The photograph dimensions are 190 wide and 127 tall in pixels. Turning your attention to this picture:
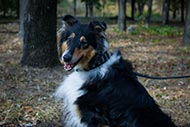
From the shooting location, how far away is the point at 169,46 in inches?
611

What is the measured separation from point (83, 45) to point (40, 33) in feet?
15.9

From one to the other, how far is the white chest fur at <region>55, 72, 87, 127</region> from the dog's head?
0.16 metres

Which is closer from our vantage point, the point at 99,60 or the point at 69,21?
the point at 99,60

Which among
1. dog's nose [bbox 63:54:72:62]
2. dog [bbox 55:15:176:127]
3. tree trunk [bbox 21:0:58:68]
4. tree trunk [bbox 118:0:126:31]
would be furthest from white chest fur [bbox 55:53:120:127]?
tree trunk [bbox 118:0:126:31]

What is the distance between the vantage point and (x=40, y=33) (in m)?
9.50

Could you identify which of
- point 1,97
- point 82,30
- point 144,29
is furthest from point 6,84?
point 144,29

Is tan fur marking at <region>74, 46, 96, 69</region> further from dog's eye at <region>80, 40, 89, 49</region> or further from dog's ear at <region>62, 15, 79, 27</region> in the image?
dog's ear at <region>62, 15, 79, 27</region>

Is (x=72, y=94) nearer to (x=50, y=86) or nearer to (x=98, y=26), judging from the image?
(x=98, y=26)

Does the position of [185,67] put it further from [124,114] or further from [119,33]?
[119,33]

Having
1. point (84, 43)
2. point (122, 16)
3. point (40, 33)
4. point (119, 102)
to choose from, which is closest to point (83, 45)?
point (84, 43)

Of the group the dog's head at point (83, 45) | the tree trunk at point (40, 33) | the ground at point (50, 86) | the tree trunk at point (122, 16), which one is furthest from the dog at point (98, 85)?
the tree trunk at point (122, 16)

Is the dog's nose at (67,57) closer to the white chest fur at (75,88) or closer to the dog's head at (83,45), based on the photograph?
the dog's head at (83,45)

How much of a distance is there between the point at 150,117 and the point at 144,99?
0.90 ft

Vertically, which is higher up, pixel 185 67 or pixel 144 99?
pixel 144 99
